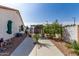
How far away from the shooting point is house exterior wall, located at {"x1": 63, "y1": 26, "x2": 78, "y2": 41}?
538 centimetres

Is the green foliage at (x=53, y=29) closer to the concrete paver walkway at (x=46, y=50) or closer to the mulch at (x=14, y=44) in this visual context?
the concrete paver walkway at (x=46, y=50)

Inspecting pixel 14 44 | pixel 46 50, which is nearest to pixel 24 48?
pixel 14 44

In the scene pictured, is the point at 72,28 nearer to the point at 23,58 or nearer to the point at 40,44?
the point at 40,44

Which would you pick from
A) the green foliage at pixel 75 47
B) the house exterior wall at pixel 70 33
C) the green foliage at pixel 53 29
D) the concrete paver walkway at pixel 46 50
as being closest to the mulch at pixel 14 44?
the concrete paver walkway at pixel 46 50

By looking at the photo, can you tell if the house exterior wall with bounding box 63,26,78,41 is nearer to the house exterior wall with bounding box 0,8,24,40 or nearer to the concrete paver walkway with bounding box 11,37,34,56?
the concrete paver walkway with bounding box 11,37,34,56

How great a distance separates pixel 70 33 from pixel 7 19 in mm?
1171

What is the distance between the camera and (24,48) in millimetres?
5391

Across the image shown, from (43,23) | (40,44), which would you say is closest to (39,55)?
(40,44)

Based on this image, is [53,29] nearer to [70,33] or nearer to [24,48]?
[70,33]

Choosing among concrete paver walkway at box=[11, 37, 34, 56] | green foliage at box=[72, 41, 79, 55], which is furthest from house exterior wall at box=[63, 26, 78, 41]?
concrete paver walkway at box=[11, 37, 34, 56]

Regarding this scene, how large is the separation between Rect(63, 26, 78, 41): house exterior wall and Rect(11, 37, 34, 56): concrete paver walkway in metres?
0.63

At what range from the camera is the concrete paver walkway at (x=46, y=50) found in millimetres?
5297

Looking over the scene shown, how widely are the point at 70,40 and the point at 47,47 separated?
1.42 ft

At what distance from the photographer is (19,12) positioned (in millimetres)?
5348
